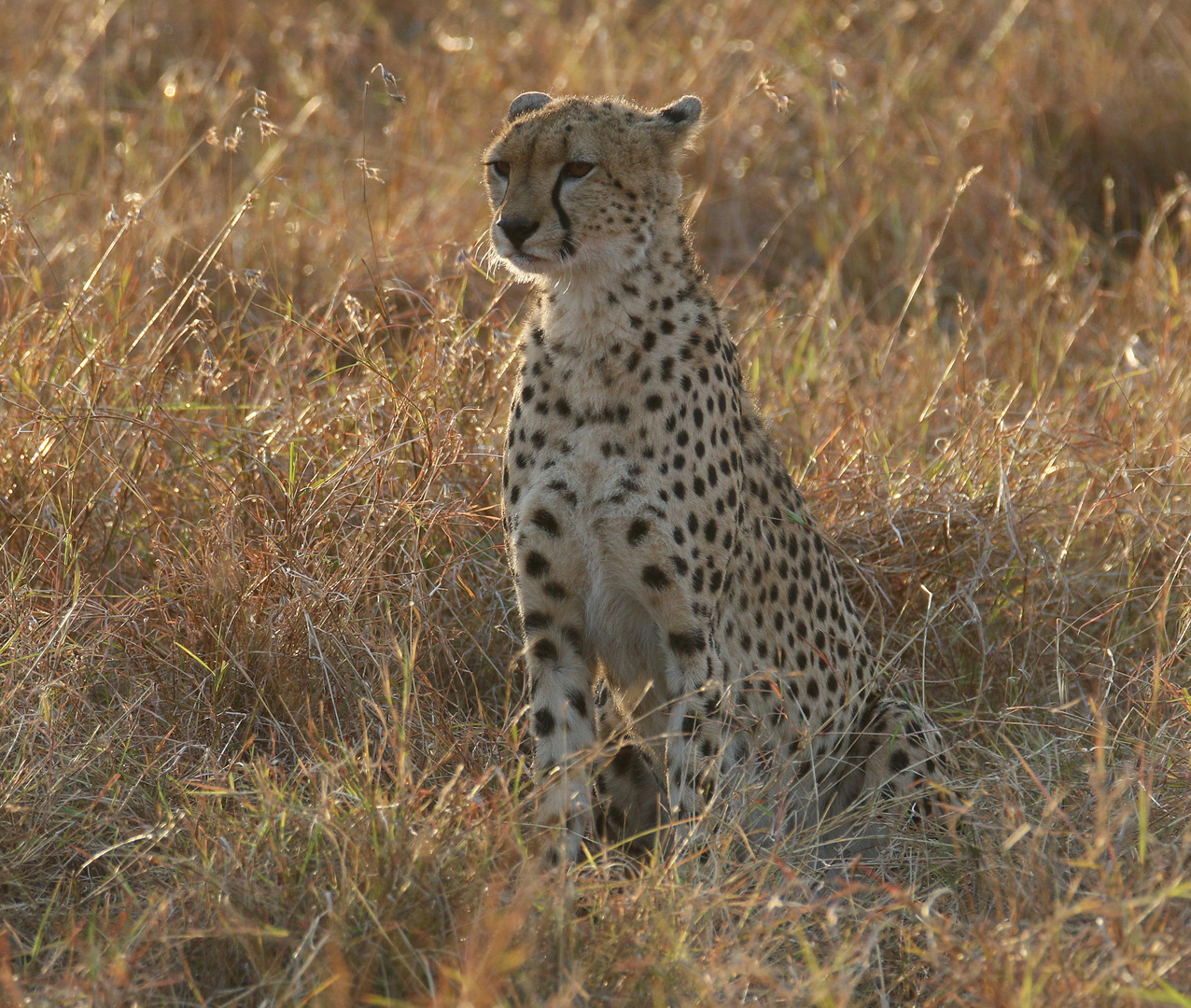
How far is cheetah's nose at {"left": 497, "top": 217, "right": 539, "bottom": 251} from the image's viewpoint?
232cm

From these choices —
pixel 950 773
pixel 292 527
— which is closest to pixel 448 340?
pixel 292 527

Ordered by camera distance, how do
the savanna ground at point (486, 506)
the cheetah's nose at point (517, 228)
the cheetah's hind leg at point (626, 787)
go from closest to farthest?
the savanna ground at point (486, 506) → the cheetah's nose at point (517, 228) → the cheetah's hind leg at point (626, 787)

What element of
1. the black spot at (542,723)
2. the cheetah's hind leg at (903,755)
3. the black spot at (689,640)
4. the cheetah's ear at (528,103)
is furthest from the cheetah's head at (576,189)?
the cheetah's hind leg at (903,755)

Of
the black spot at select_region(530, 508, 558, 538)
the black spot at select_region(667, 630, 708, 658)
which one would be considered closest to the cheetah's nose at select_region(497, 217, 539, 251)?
the black spot at select_region(530, 508, 558, 538)

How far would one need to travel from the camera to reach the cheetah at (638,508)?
2336 millimetres

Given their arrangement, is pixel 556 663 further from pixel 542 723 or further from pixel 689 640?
pixel 689 640

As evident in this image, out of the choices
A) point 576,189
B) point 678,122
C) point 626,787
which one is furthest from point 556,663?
point 678,122

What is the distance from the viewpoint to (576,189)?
2.36 meters

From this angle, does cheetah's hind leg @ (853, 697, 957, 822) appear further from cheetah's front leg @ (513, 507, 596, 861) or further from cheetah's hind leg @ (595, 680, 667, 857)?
cheetah's front leg @ (513, 507, 596, 861)

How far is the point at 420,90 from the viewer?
5.10 meters

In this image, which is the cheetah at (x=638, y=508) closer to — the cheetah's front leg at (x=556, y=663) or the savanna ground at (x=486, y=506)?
the cheetah's front leg at (x=556, y=663)

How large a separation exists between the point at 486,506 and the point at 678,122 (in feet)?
3.01

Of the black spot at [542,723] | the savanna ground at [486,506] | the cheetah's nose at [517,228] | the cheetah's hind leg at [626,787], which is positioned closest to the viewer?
the savanna ground at [486,506]

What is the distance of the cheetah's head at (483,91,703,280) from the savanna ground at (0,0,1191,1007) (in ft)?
1.20
